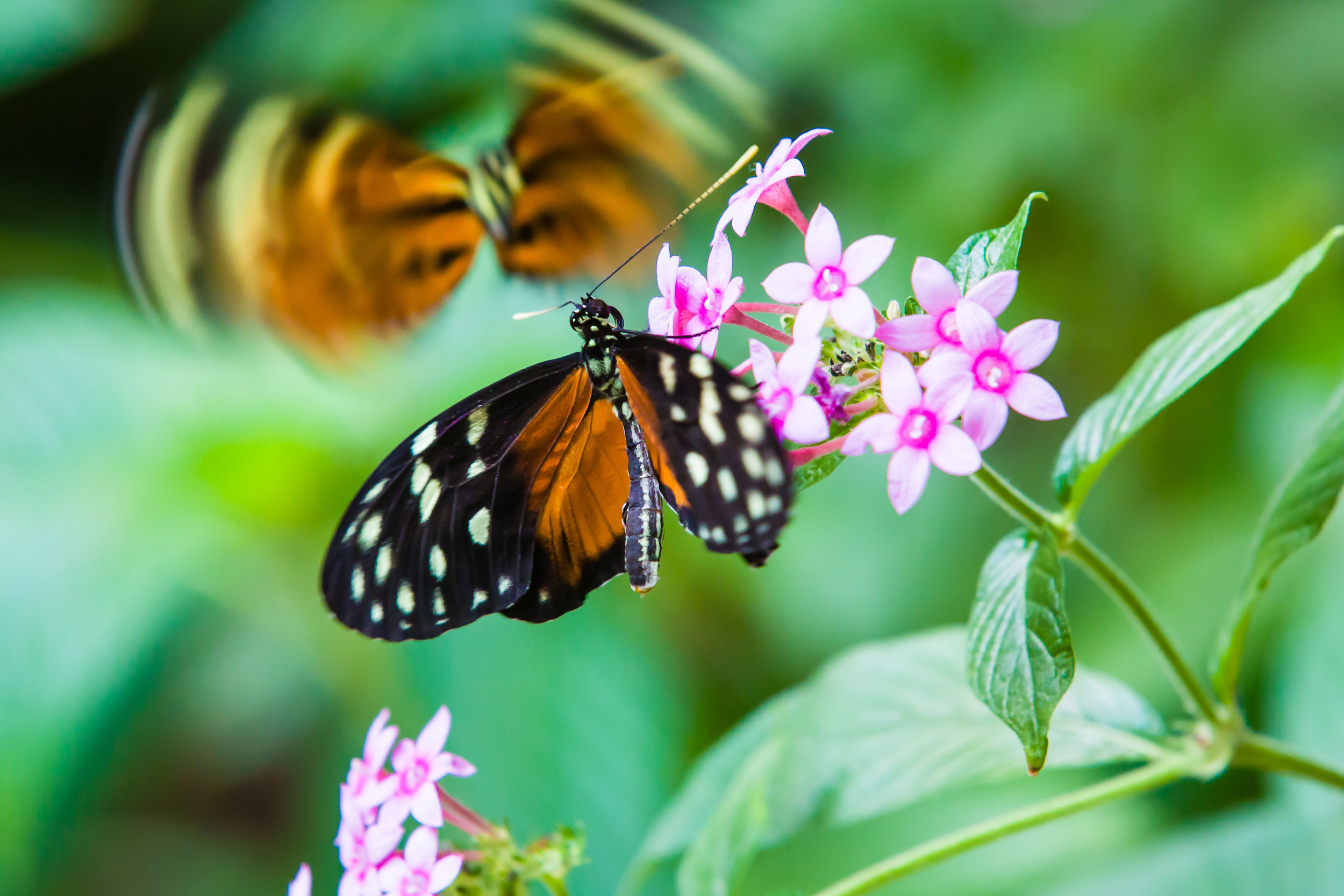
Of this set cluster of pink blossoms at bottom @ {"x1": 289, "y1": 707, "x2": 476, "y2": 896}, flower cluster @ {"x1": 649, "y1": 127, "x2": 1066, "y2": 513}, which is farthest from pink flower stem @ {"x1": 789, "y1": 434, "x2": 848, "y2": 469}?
cluster of pink blossoms at bottom @ {"x1": 289, "y1": 707, "x2": 476, "y2": 896}

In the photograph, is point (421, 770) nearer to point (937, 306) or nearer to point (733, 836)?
point (733, 836)

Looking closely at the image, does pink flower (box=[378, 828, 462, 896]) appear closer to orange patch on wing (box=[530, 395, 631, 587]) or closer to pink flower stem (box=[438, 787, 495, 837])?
pink flower stem (box=[438, 787, 495, 837])

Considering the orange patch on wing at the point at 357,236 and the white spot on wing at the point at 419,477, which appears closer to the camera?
the white spot on wing at the point at 419,477

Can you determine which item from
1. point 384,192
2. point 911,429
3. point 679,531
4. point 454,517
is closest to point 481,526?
point 454,517

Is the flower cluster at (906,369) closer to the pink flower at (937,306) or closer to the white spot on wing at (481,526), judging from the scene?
the pink flower at (937,306)

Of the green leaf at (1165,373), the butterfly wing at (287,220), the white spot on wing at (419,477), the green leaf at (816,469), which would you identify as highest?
the butterfly wing at (287,220)

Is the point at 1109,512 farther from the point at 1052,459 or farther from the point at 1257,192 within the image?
the point at 1257,192

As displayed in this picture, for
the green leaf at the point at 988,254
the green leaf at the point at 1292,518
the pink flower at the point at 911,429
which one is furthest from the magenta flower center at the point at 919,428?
the green leaf at the point at 1292,518
